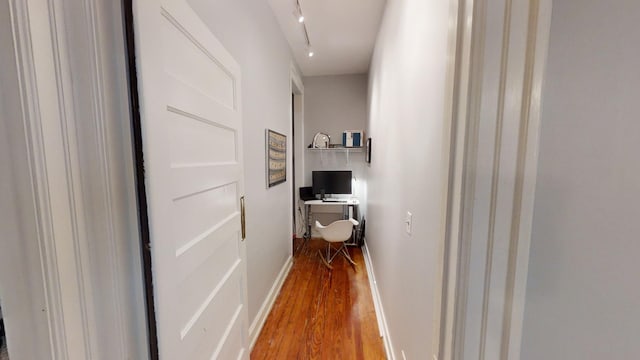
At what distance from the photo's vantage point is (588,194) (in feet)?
1.67

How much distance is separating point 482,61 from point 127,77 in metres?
0.76

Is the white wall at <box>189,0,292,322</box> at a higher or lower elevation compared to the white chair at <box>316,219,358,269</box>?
higher

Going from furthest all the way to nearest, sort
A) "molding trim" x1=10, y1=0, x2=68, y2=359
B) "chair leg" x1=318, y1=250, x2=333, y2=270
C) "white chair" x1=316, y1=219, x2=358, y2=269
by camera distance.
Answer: "chair leg" x1=318, y1=250, x2=333, y2=270 < "white chair" x1=316, y1=219, x2=358, y2=269 < "molding trim" x1=10, y1=0, x2=68, y2=359

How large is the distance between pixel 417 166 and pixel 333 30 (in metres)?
2.19

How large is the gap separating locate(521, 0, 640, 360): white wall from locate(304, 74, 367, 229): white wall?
349 cm

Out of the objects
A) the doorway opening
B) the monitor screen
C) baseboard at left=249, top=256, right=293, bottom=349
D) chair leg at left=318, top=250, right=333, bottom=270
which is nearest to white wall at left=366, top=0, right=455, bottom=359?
baseboard at left=249, top=256, right=293, bottom=349

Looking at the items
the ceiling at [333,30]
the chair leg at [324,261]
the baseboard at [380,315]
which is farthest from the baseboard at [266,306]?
the ceiling at [333,30]

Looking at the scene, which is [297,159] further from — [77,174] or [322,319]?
[77,174]

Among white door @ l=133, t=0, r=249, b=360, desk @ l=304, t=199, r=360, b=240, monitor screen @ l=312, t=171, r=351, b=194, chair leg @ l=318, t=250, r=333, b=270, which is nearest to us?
white door @ l=133, t=0, r=249, b=360

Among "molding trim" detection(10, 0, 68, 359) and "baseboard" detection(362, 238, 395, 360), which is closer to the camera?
"molding trim" detection(10, 0, 68, 359)

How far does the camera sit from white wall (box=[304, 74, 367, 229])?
156 inches

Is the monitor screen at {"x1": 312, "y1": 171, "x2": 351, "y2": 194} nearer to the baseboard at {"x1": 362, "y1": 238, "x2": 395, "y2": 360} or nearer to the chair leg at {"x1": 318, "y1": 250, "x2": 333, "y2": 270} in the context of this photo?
the chair leg at {"x1": 318, "y1": 250, "x2": 333, "y2": 270}

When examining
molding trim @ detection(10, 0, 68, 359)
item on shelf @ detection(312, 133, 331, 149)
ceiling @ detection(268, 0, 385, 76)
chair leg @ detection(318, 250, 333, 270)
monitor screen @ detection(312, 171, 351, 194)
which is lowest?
chair leg @ detection(318, 250, 333, 270)

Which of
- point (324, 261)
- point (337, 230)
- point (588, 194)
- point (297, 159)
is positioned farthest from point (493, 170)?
point (297, 159)
